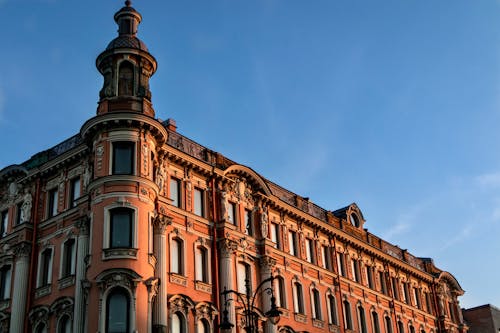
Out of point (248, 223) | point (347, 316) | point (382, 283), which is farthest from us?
point (382, 283)

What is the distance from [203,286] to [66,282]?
24.7 ft

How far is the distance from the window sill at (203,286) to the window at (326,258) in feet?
43.0

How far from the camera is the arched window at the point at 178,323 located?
38969mm

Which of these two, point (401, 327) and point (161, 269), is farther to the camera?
point (401, 327)

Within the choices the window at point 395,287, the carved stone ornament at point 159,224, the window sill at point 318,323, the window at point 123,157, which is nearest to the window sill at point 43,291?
the carved stone ornament at point 159,224

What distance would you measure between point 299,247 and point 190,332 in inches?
538

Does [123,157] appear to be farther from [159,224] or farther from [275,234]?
[275,234]

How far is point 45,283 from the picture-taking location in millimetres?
41375

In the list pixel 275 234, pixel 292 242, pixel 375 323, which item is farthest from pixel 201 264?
pixel 375 323

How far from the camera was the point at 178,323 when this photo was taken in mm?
39344

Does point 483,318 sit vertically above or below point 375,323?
above

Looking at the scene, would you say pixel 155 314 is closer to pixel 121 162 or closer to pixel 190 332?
pixel 190 332

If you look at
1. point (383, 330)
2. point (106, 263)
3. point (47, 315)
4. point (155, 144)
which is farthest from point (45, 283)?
point (383, 330)

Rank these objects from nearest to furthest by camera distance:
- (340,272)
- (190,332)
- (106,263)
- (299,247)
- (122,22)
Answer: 1. (106,263)
2. (190,332)
3. (122,22)
4. (299,247)
5. (340,272)
